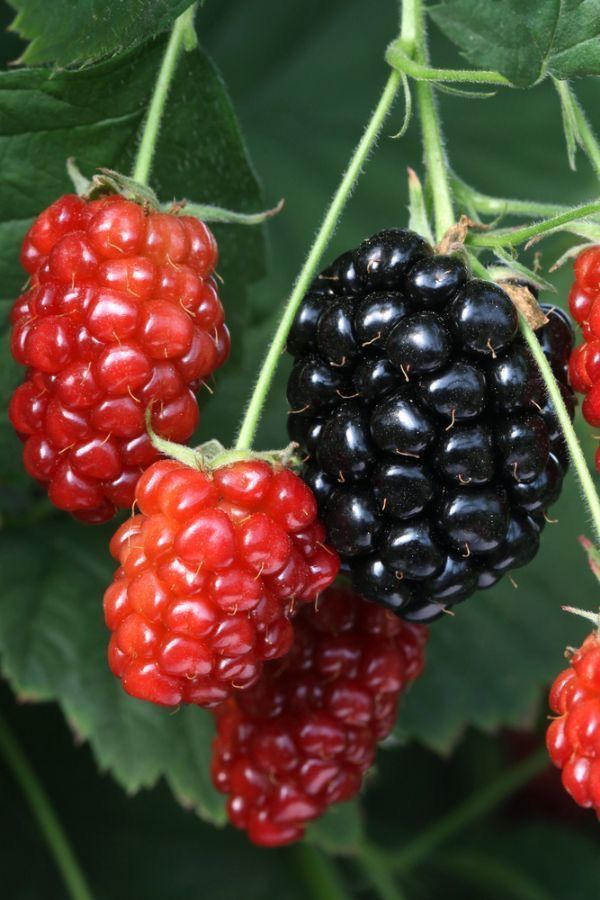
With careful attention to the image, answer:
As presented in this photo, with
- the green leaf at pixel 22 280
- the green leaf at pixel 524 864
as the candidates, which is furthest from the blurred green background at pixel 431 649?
the green leaf at pixel 22 280

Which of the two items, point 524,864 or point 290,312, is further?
point 524,864

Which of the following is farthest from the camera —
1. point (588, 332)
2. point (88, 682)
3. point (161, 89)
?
point (88, 682)

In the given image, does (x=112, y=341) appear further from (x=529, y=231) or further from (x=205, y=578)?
(x=529, y=231)

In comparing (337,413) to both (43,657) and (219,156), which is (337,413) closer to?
(219,156)

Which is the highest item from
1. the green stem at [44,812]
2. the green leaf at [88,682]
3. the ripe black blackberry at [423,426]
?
the ripe black blackberry at [423,426]

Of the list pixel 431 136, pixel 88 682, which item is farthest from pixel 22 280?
pixel 88 682

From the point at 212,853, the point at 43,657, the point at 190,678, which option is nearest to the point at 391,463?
the point at 190,678

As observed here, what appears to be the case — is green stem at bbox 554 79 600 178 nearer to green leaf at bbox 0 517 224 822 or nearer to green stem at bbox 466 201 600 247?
green stem at bbox 466 201 600 247

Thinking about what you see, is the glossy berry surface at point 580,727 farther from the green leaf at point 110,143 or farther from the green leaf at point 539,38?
the green leaf at point 110,143
